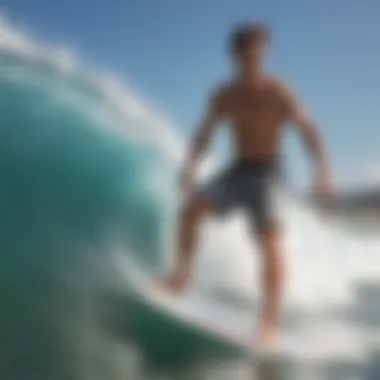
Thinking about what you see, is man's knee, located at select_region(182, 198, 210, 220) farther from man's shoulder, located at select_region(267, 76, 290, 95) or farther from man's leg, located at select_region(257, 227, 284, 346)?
man's shoulder, located at select_region(267, 76, 290, 95)

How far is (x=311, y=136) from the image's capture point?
140 cm

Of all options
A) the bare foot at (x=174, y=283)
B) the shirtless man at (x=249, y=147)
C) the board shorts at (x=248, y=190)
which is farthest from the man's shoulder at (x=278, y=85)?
the bare foot at (x=174, y=283)

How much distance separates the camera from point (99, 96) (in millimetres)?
1442

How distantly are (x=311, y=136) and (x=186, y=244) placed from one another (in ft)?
0.89

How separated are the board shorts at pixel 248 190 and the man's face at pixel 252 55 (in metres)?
0.16

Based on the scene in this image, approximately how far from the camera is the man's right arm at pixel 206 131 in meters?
1.41

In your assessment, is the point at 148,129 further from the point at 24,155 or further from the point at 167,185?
the point at 24,155

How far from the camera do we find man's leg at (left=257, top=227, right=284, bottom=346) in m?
1.37

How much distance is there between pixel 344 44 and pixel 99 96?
0.42 m

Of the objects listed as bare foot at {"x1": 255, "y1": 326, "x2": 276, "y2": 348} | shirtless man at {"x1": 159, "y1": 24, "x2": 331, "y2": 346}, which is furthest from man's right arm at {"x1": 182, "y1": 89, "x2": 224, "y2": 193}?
bare foot at {"x1": 255, "y1": 326, "x2": 276, "y2": 348}

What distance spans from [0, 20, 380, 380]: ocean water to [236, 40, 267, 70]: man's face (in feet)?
0.56

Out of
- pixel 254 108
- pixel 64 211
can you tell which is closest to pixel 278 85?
pixel 254 108

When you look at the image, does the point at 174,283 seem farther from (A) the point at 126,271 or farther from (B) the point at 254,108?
(B) the point at 254,108

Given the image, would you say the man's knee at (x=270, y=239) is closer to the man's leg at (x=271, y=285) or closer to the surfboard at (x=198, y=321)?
the man's leg at (x=271, y=285)
